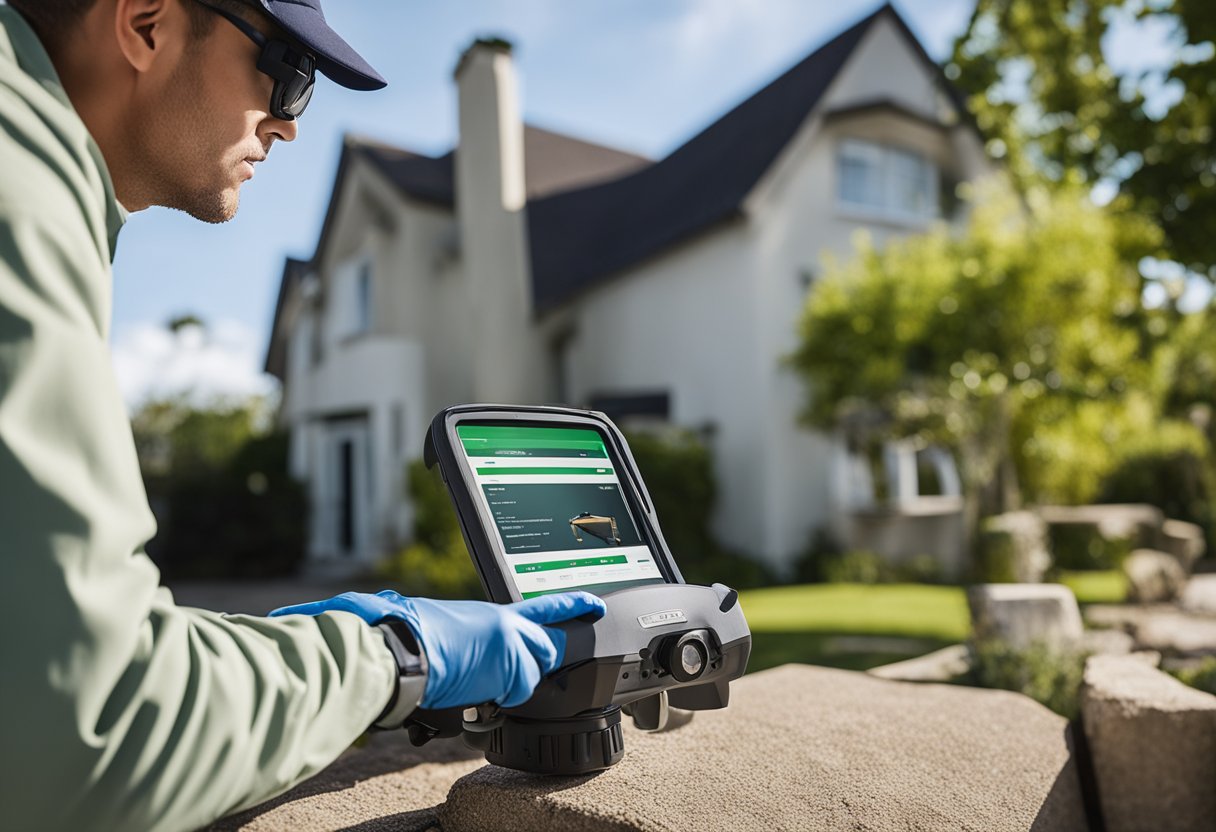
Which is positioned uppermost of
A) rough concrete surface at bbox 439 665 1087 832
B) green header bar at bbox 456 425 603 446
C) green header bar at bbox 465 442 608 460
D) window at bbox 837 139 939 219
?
window at bbox 837 139 939 219

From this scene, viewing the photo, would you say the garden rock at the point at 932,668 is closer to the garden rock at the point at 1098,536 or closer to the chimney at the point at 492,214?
the garden rock at the point at 1098,536

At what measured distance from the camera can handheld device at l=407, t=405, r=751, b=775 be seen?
5.90ft

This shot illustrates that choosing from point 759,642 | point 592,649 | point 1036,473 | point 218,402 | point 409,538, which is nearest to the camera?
point 592,649

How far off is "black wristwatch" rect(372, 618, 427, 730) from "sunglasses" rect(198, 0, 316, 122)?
843mm

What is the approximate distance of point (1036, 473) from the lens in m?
13.3

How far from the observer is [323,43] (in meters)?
1.54

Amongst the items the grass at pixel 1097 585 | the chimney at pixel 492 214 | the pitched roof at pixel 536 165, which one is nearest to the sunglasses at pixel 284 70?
the grass at pixel 1097 585

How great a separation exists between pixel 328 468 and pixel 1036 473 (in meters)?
11.7

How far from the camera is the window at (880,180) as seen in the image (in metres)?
14.8

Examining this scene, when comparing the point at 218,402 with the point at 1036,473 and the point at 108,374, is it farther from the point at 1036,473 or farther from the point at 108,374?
the point at 108,374

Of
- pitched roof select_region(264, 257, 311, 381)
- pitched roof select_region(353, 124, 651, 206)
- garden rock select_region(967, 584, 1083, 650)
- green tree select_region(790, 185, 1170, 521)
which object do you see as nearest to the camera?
garden rock select_region(967, 584, 1083, 650)

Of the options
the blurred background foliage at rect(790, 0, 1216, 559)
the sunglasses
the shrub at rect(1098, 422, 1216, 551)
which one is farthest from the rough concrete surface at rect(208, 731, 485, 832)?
the shrub at rect(1098, 422, 1216, 551)

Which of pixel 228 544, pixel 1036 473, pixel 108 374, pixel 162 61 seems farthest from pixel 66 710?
pixel 228 544

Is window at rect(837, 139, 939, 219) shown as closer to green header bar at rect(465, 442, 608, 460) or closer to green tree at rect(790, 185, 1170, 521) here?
green tree at rect(790, 185, 1170, 521)
